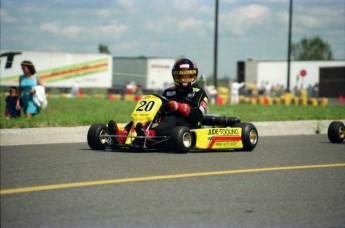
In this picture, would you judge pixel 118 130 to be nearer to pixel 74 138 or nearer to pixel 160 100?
pixel 160 100

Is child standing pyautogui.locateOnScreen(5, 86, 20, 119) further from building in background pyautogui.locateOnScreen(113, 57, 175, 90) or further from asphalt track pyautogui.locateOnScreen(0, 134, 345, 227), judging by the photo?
building in background pyautogui.locateOnScreen(113, 57, 175, 90)

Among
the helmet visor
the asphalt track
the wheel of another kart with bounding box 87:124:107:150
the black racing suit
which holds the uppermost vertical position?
the helmet visor

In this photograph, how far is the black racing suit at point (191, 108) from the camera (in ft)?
39.0

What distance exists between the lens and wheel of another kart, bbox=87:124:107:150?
1185 cm

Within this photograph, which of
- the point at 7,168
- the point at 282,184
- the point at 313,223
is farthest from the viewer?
the point at 7,168

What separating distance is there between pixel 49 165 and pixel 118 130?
8.09 ft

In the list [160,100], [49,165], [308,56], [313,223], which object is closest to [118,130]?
[160,100]

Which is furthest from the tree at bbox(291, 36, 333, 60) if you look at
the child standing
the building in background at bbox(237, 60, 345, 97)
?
the child standing

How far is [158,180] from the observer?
→ 27.2ft

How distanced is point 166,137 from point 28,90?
7.00 meters

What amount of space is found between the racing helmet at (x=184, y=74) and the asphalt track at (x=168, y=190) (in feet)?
4.82

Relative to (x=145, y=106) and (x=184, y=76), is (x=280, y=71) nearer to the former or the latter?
(x=184, y=76)

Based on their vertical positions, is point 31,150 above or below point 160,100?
below

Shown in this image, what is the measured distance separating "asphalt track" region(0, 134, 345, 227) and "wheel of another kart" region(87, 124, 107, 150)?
414 mm
